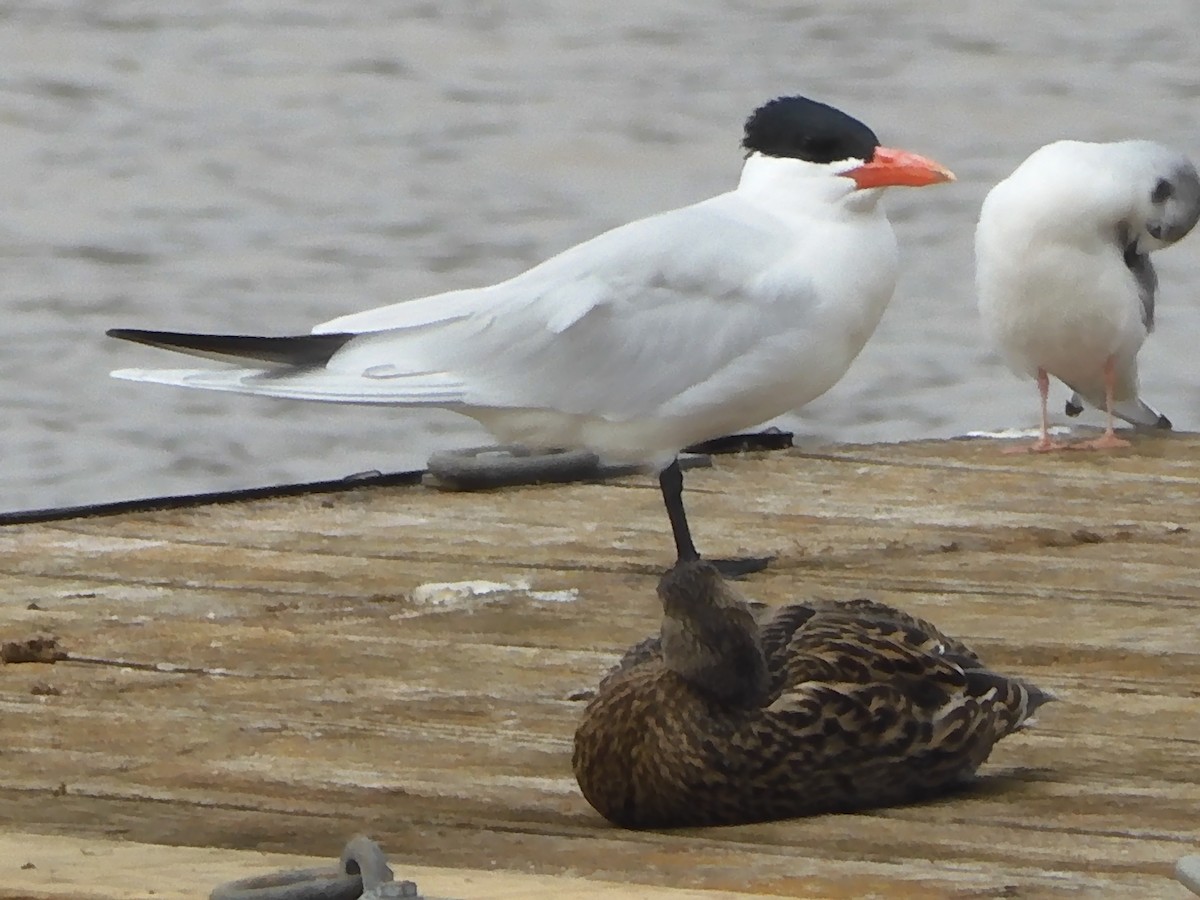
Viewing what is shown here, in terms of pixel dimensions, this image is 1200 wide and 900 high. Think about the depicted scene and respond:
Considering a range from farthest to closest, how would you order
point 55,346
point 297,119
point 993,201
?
point 297,119 → point 55,346 → point 993,201

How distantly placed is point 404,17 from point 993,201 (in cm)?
949

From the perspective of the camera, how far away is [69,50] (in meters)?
15.2

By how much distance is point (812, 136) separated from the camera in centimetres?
540

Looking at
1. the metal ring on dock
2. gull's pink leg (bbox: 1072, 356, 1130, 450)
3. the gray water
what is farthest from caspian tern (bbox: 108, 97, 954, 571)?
the gray water

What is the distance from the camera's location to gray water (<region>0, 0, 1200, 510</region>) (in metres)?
9.62

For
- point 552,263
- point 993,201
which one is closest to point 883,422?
point 993,201

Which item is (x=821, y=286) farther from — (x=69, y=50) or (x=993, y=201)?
(x=69, y=50)

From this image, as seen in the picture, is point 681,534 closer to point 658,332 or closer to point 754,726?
point 658,332

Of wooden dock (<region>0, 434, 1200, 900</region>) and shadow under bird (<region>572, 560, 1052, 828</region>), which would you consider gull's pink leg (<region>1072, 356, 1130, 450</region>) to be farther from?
shadow under bird (<region>572, 560, 1052, 828</region>)

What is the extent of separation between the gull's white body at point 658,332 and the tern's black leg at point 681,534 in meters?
0.04

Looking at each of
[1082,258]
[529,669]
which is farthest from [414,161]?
[529,669]

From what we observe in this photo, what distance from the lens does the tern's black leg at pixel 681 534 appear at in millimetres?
5164

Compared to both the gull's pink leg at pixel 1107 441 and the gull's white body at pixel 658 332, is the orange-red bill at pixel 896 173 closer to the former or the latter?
the gull's white body at pixel 658 332

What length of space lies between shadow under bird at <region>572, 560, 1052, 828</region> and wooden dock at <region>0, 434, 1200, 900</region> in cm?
5
